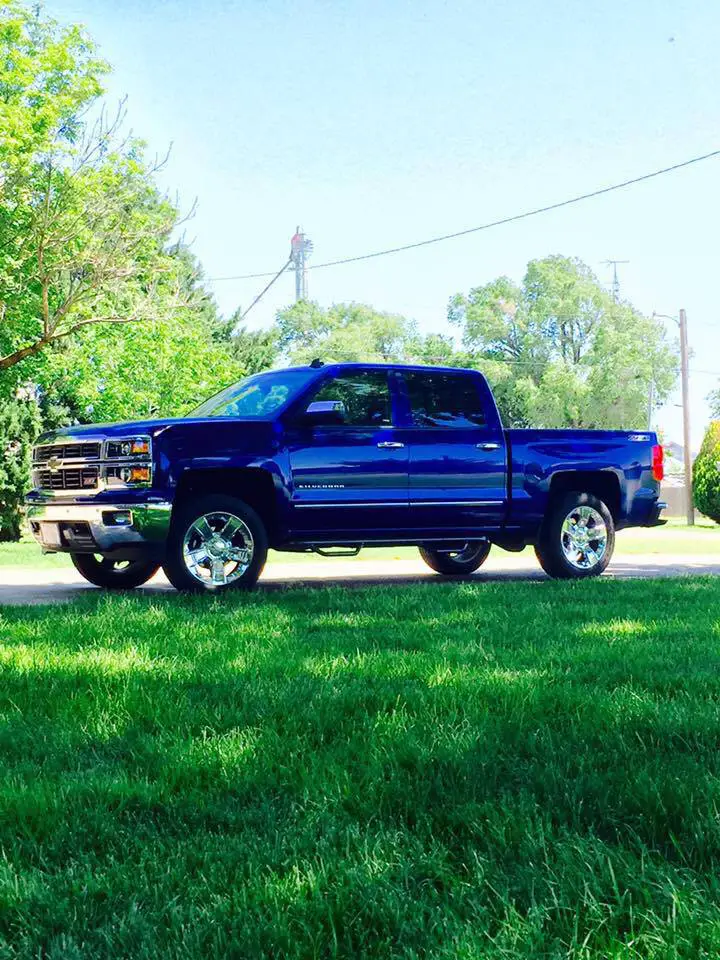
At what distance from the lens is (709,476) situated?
113 feet

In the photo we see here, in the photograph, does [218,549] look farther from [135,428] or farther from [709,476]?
[709,476]

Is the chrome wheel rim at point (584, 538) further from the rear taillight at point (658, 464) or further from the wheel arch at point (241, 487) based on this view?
the wheel arch at point (241, 487)

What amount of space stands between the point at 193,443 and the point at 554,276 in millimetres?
72595

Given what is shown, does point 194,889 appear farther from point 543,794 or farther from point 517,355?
point 517,355

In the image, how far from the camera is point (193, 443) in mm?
9617

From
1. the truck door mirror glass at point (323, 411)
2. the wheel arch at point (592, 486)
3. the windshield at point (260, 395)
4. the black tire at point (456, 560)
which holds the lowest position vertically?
the black tire at point (456, 560)

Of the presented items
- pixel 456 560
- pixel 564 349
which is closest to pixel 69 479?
pixel 456 560

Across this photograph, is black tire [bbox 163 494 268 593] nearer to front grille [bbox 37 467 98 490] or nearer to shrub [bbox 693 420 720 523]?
front grille [bbox 37 467 98 490]

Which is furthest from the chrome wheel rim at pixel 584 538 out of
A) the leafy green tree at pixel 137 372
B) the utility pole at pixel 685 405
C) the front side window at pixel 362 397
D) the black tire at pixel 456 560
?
the utility pole at pixel 685 405

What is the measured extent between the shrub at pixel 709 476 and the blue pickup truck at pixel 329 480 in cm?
2356

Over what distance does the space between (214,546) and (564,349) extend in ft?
235

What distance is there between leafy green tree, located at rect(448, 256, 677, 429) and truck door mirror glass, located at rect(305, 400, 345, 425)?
6044 cm

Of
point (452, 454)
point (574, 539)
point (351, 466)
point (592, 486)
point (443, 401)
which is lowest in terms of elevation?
point (574, 539)

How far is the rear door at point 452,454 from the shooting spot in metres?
10.7
